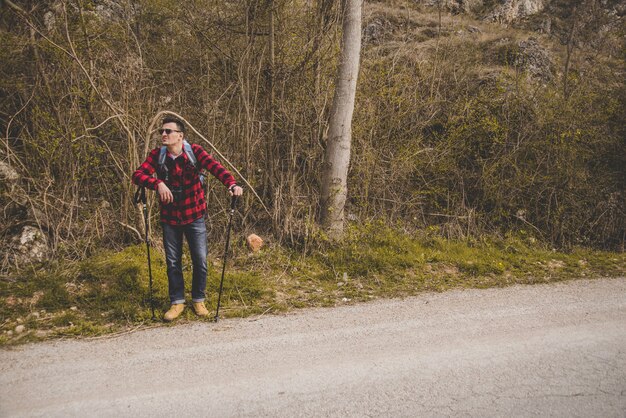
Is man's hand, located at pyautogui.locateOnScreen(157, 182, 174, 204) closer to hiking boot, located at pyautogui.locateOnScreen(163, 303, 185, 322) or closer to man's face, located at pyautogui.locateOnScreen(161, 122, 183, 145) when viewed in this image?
man's face, located at pyautogui.locateOnScreen(161, 122, 183, 145)

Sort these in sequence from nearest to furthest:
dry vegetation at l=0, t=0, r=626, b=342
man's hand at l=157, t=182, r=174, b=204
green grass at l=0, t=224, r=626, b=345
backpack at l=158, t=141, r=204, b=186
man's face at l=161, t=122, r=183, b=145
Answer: man's hand at l=157, t=182, r=174, b=204, man's face at l=161, t=122, r=183, b=145, backpack at l=158, t=141, r=204, b=186, green grass at l=0, t=224, r=626, b=345, dry vegetation at l=0, t=0, r=626, b=342

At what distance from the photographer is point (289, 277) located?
5500 millimetres

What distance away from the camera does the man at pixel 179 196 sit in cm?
408

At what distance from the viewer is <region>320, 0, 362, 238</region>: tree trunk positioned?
6090mm

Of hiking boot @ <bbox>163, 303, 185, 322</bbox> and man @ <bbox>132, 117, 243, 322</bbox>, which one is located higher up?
man @ <bbox>132, 117, 243, 322</bbox>

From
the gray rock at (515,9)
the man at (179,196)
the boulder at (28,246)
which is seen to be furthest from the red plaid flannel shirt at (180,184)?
the gray rock at (515,9)

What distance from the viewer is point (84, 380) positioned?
→ 10.3 ft

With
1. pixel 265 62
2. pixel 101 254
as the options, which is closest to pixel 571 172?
pixel 265 62

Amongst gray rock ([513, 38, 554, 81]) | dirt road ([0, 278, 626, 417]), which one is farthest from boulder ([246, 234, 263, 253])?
gray rock ([513, 38, 554, 81])

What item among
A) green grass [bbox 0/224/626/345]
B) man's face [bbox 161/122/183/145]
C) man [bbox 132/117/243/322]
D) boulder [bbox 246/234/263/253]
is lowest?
green grass [bbox 0/224/626/345]

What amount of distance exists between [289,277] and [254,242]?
97 centimetres

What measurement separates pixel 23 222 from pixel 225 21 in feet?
15.3

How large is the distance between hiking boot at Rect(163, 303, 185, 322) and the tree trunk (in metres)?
2.81

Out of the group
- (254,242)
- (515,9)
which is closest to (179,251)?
(254,242)
